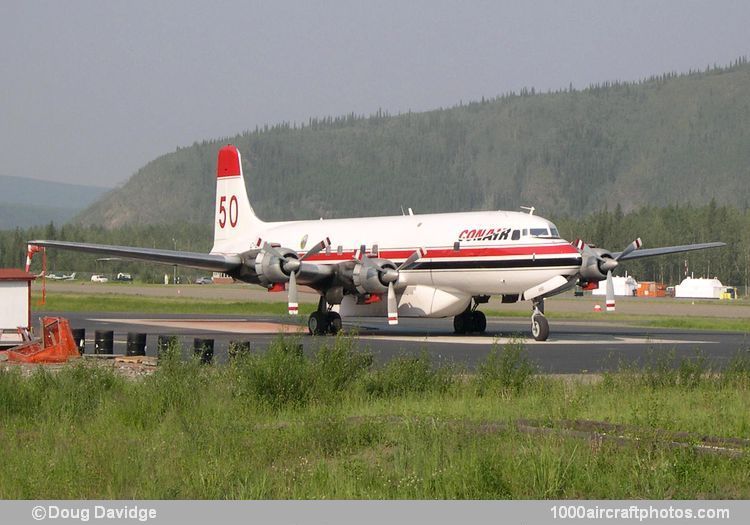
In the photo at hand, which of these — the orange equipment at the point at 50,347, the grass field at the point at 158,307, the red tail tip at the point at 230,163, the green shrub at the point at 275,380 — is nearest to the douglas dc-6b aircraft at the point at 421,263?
the red tail tip at the point at 230,163

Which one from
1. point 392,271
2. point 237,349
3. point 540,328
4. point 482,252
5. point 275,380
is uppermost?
point 482,252

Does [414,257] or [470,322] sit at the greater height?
[414,257]

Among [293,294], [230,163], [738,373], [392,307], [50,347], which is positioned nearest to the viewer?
[738,373]

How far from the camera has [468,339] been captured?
33906 millimetres

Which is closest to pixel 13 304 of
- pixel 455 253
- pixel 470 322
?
pixel 455 253

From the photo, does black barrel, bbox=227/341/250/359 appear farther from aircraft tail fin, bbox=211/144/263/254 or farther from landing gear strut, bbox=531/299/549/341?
aircraft tail fin, bbox=211/144/263/254

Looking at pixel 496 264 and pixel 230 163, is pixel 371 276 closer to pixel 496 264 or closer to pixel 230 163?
pixel 496 264

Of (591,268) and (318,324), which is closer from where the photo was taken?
(591,268)

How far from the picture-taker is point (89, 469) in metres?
12.0

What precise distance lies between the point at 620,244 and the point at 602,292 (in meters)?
41.9

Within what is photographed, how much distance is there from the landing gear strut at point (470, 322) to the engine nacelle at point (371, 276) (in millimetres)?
3684

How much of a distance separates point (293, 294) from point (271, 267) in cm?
169

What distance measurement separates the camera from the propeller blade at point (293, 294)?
1319 inches

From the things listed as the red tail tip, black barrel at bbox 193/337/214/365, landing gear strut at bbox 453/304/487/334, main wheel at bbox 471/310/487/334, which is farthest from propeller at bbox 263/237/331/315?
black barrel at bbox 193/337/214/365
